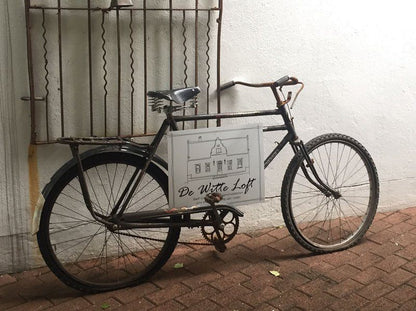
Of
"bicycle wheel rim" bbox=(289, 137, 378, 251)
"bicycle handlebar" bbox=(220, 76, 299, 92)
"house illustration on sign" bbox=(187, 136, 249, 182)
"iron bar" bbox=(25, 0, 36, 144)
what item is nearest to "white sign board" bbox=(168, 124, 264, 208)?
"house illustration on sign" bbox=(187, 136, 249, 182)

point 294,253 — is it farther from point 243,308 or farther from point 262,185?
point 243,308

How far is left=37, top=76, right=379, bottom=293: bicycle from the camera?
3605 mm

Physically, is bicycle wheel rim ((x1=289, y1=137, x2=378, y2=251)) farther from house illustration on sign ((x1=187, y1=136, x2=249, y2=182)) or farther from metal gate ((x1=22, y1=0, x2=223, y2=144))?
metal gate ((x1=22, y1=0, x2=223, y2=144))

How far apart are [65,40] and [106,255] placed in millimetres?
1462

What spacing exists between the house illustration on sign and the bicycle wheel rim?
2.34ft

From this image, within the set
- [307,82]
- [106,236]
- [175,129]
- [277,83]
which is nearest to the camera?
[175,129]

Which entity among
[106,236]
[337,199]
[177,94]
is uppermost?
[177,94]

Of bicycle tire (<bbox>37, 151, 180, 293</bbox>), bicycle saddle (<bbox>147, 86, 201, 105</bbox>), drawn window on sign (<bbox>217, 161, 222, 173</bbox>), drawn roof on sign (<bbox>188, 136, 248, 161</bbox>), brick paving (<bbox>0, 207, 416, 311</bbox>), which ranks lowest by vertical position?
brick paving (<bbox>0, 207, 416, 311</bbox>)

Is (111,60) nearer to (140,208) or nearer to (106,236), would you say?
(140,208)

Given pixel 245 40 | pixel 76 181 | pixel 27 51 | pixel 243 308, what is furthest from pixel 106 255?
pixel 245 40

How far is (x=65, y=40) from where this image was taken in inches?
145

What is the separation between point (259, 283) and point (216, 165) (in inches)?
31.3

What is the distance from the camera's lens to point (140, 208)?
4152 millimetres

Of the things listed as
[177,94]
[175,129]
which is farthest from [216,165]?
[177,94]
